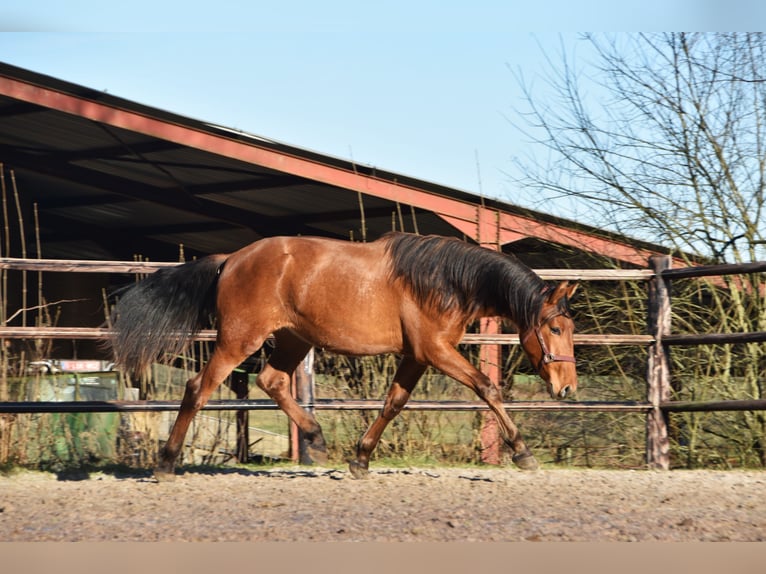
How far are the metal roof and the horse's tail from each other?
195cm

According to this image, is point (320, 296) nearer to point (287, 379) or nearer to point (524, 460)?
point (287, 379)

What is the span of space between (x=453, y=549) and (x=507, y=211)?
6.01 metres

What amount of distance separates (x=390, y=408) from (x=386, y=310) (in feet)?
2.14

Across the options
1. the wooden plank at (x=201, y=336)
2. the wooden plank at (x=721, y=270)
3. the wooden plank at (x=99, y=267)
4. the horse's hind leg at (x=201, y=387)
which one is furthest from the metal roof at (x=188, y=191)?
the horse's hind leg at (x=201, y=387)

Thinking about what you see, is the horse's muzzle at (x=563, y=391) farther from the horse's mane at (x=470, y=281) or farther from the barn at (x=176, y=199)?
the barn at (x=176, y=199)

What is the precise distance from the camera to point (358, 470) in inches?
237

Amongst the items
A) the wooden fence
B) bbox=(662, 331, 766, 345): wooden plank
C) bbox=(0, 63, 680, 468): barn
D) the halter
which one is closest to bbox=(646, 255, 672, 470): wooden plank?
the wooden fence

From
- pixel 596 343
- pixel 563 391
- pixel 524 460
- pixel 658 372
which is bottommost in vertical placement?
pixel 524 460

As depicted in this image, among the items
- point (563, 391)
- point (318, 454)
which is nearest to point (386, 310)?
point (318, 454)

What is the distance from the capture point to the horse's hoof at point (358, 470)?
6.02 metres

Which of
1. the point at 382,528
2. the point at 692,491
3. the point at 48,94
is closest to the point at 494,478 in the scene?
the point at 692,491

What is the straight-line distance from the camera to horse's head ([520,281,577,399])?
5.86 meters

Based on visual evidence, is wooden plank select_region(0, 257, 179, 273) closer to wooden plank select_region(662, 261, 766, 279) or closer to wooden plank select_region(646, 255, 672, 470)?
wooden plank select_region(646, 255, 672, 470)

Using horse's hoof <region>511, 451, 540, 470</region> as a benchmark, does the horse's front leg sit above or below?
above
